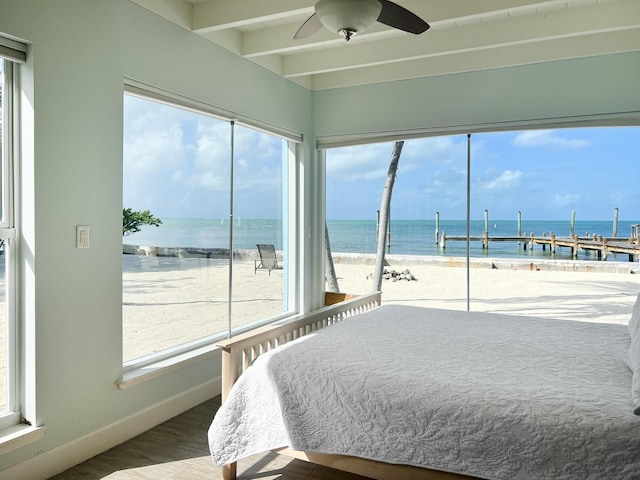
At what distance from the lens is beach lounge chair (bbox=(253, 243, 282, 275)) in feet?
13.5

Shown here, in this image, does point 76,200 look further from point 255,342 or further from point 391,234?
point 391,234

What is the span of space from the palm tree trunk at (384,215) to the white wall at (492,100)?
0.97 ft

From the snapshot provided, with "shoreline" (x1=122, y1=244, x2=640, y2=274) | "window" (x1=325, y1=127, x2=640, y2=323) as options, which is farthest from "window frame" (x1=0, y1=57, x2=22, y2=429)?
A: "window" (x1=325, y1=127, x2=640, y2=323)

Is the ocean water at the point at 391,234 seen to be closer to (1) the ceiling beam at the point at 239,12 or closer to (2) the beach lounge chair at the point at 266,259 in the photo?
(2) the beach lounge chair at the point at 266,259

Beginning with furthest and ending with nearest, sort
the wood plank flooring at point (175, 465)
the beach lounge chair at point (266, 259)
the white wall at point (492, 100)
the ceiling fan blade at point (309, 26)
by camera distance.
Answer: the beach lounge chair at point (266, 259)
the white wall at point (492, 100)
the wood plank flooring at point (175, 465)
the ceiling fan blade at point (309, 26)

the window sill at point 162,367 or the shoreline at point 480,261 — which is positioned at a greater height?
the shoreline at point 480,261

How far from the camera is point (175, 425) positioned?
9.69 ft

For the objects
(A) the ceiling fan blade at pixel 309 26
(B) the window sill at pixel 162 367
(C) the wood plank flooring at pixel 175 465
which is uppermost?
(A) the ceiling fan blade at pixel 309 26

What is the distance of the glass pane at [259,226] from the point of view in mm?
3840

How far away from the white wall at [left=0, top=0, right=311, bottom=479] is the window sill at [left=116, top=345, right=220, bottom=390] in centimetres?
6

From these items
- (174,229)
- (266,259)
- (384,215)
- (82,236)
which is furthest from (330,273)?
(82,236)

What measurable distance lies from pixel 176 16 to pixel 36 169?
4.51ft

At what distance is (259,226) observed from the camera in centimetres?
411

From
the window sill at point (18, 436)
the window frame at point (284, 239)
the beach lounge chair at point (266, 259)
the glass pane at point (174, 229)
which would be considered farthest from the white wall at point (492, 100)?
the window sill at point (18, 436)
